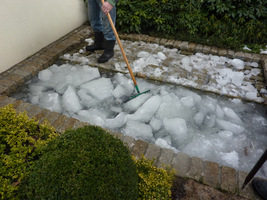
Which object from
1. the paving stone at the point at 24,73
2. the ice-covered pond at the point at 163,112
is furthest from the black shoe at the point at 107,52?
the paving stone at the point at 24,73

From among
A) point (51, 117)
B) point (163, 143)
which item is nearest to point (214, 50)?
point (163, 143)

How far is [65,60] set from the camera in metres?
3.39

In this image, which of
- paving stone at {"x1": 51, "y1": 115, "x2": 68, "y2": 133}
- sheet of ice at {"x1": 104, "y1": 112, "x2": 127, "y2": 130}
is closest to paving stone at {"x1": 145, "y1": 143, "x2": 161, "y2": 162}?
sheet of ice at {"x1": 104, "y1": 112, "x2": 127, "y2": 130}

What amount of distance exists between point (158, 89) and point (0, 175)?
2136 mm

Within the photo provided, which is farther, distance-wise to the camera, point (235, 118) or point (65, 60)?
point (65, 60)

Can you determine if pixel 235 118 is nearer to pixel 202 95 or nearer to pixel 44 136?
pixel 202 95

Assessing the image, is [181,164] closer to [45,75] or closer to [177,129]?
[177,129]

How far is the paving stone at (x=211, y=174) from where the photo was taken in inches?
66.4

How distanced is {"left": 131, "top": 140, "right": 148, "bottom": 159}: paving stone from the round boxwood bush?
0.51m

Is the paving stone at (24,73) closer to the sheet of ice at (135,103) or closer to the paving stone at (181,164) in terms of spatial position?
the sheet of ice at (135,103)

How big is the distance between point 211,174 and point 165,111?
1027mm

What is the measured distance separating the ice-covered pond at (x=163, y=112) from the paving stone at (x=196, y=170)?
0.84 feet

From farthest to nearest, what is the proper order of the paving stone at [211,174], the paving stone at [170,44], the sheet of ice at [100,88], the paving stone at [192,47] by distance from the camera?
the paving stone at [170,44] < the paving stone at [192,47] < the sheet of ice at [100,88] < the paving stone at [211,174]

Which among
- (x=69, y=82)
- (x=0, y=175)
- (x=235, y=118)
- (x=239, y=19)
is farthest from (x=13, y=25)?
(x=239, y=19)
